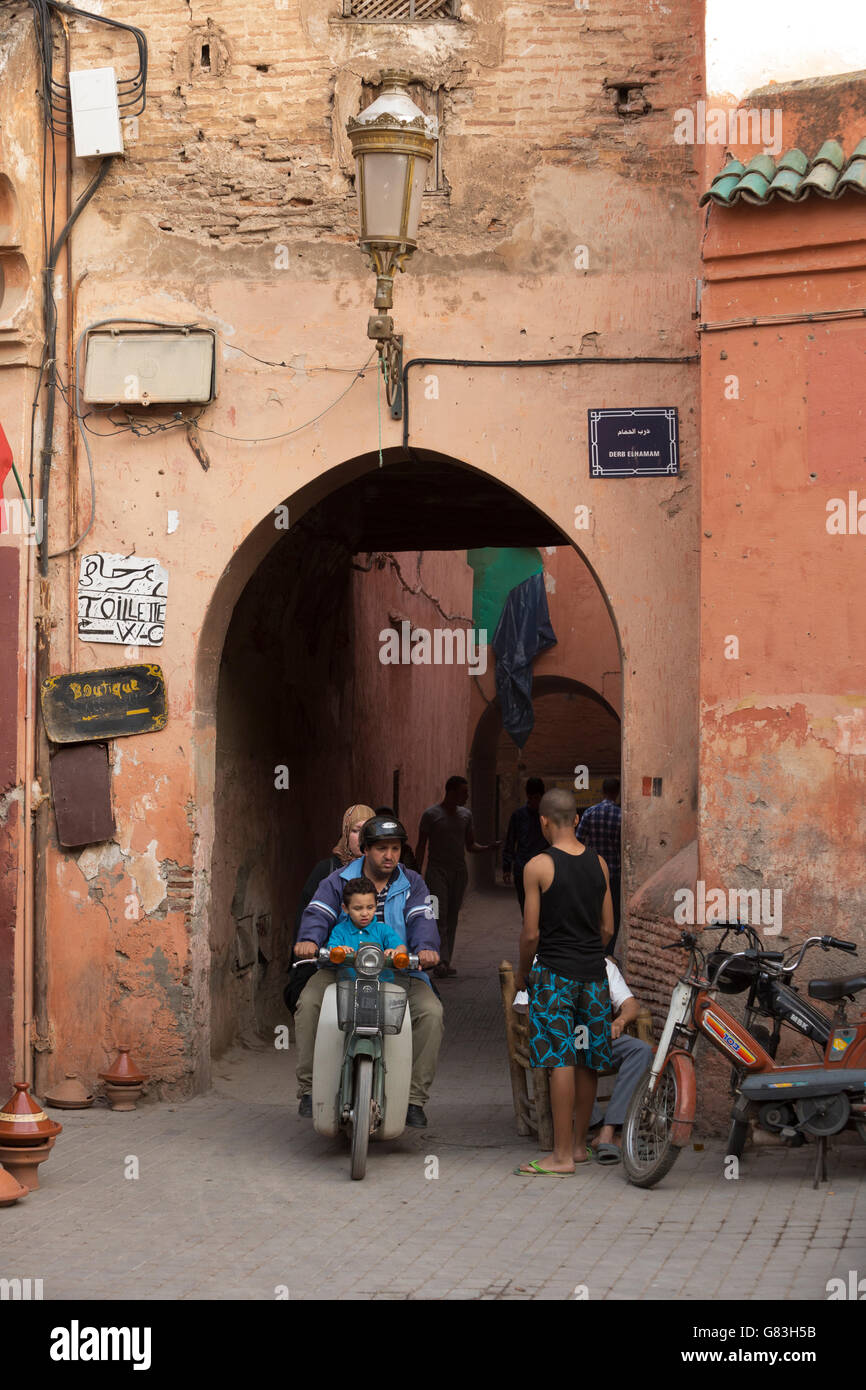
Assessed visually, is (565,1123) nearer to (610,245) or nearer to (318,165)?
(610,245)

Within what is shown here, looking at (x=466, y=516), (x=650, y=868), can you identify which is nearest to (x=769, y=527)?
(x=650, y=868)

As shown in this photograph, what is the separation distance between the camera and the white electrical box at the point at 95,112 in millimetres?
8609

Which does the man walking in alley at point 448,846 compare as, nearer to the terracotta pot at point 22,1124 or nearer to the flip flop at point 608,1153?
the flip flop at point 608,1153

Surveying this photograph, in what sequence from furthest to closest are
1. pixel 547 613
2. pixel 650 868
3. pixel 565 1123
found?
pixel 547 613 < pixel 650 868 < pixel 565 1123

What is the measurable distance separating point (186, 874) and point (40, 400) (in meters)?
2.58

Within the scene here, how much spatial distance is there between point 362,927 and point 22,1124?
1608mm

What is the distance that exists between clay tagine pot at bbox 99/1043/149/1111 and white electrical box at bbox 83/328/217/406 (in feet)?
11.1

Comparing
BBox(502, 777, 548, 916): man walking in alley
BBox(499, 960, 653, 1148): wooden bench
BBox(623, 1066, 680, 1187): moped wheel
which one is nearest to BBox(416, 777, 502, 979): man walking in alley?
BBox(502, 777, 548, 916): man walking in alley

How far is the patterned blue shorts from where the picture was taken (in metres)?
6.75

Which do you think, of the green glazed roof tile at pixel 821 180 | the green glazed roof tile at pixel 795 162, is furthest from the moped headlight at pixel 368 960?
the green glazed roof tile at pixel 795 162

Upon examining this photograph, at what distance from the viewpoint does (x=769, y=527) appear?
7238 millimetres

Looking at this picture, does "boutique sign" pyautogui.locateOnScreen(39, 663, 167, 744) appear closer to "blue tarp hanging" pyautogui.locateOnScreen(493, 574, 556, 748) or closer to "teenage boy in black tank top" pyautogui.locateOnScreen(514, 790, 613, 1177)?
"teenage boy in black tank top" pyautogui.locateOnScreen(514, 790, 613, 1177)

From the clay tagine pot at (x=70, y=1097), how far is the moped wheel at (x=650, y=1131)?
10.0 feet

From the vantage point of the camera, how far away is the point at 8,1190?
6254 mm
